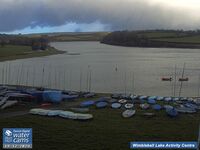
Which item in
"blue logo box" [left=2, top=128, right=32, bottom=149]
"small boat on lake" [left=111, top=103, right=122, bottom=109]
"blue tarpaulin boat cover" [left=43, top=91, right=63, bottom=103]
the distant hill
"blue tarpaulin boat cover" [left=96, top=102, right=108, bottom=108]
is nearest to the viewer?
"blue logo box" [left=2, top=128, right=32, bottom=149]

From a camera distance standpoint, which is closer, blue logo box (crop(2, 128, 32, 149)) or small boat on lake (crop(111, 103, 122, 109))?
blue logo box (crop(2, 128, 32, 149))

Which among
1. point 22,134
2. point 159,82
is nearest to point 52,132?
point 22,134

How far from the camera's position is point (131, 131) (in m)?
23.3

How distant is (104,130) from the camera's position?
2336 centimetres

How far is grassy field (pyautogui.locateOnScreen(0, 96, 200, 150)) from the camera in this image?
2087 cm

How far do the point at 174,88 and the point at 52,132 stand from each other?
28404 mm

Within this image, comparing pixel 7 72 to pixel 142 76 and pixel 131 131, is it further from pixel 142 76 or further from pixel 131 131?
pixel 131 131

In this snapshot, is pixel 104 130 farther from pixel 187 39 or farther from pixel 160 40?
pixel 187 39

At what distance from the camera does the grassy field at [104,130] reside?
20.9 meters

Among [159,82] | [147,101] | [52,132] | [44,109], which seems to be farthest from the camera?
[159,82]
